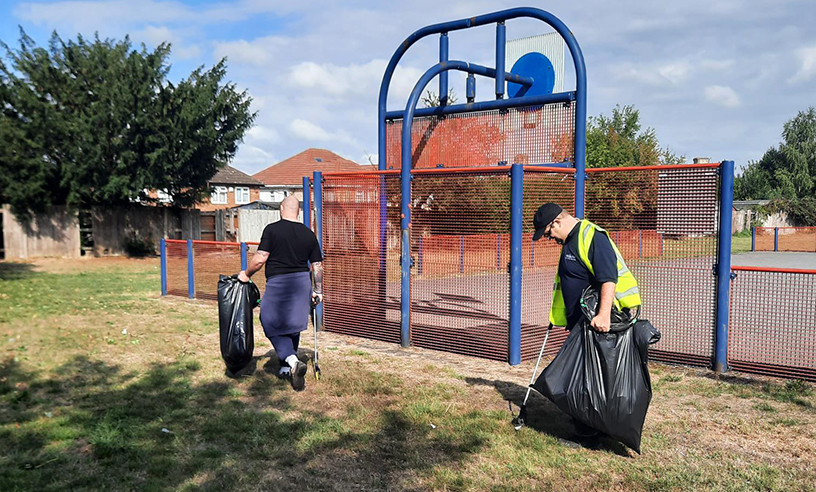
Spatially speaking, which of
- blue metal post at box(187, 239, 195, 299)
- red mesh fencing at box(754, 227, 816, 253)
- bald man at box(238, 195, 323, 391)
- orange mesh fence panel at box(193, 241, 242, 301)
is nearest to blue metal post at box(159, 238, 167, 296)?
blue metal post at box(187, 239, 195, 299)

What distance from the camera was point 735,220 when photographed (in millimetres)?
44594

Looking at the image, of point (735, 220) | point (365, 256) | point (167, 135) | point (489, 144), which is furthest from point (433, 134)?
point (735, 220)

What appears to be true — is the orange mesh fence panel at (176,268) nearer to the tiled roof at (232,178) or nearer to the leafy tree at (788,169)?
the tiled roof at (232,178)

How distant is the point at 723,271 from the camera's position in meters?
6.70

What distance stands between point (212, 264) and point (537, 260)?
22.8 ft

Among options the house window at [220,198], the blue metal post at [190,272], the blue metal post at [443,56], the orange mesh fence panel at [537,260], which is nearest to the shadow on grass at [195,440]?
the orange mesh fence panel at [537,260]

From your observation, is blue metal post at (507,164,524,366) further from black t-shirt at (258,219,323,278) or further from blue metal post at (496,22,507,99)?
black t-shirt at (258,219,323,278)

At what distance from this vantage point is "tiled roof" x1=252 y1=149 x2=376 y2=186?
160 ft

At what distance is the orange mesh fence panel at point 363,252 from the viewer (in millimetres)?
8344

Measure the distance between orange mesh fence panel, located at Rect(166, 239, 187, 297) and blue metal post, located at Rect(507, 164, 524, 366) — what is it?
303 inches

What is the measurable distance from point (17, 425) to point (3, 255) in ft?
62.6

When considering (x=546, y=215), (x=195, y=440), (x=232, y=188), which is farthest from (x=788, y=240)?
(x=232, y=188)

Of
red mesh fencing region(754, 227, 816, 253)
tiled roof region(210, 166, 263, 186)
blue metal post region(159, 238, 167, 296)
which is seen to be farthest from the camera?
tiled roof region(210, 166, 263, 186)

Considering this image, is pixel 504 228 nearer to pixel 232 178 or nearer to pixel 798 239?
pixel 798 239
